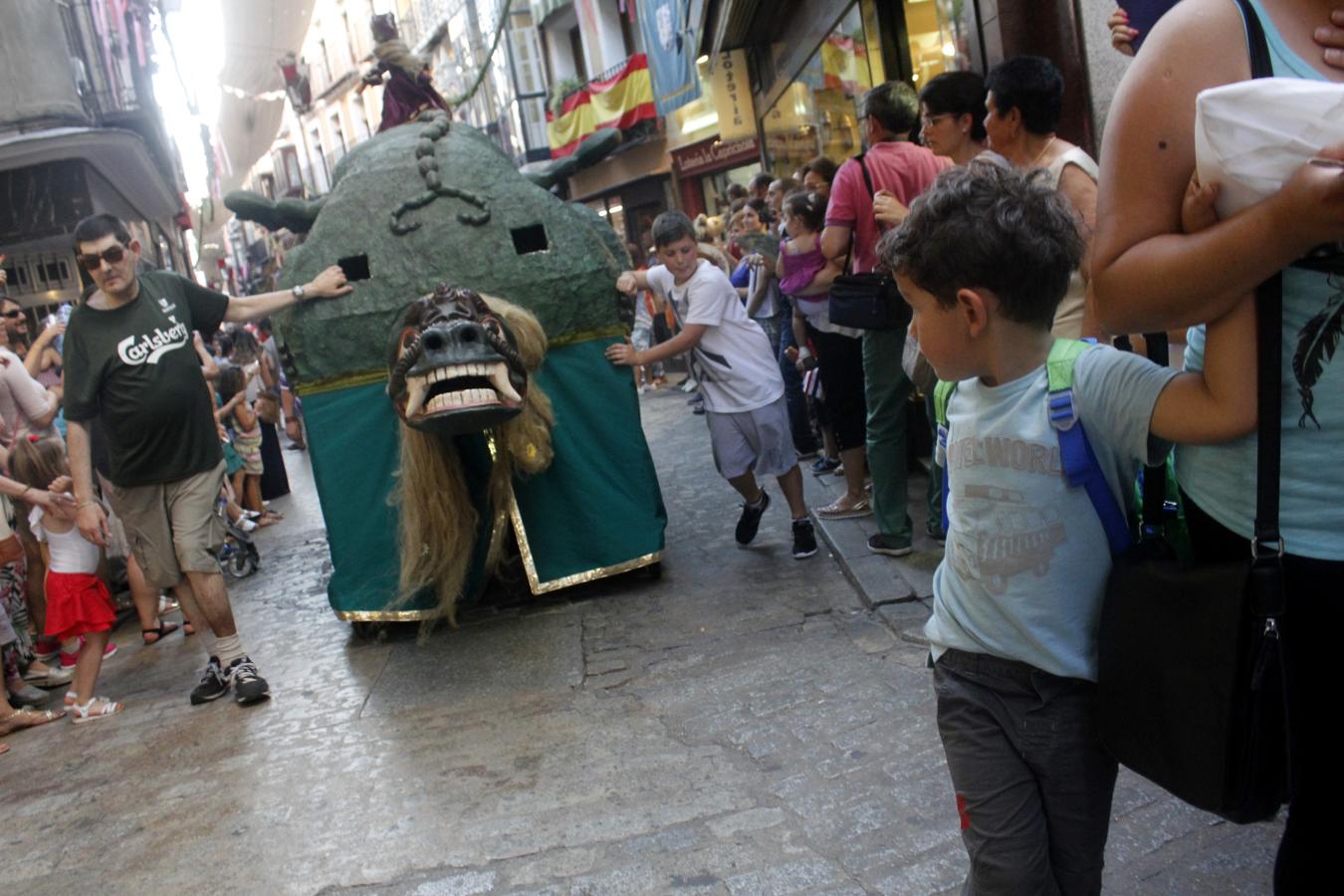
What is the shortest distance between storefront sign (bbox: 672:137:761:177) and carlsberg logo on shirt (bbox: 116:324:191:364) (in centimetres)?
1282

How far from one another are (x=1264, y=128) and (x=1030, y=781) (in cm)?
108

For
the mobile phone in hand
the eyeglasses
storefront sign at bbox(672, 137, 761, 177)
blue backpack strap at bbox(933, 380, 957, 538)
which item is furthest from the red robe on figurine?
storefront sign at bbox(672, 137, 761, 177)

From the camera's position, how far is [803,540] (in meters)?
5.77

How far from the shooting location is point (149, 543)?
506 cm

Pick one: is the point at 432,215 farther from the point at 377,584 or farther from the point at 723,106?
the point at 723,106

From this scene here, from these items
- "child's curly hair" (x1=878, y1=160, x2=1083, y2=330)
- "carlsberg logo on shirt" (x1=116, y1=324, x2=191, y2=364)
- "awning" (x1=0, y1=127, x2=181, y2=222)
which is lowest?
"child's curly hair" (x1=878, y1=160, x2=1083, y2=330)

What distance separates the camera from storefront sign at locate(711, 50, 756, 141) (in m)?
13.4

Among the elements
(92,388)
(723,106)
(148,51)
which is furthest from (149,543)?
(148,51)

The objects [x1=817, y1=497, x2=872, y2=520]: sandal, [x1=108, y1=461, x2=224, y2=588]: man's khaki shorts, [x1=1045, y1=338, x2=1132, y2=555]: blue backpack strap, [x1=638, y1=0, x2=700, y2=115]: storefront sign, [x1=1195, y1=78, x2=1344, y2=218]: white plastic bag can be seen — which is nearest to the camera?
[x1=1195, y1=78, x2=1344, y2=218]: white plastic bag

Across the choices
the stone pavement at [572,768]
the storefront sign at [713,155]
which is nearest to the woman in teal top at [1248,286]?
the stone pavement at [572,768]

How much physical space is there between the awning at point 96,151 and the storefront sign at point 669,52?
244 inches

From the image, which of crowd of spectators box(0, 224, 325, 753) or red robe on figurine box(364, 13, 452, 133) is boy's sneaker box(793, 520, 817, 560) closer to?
crowd of spectators box(0, 224, 325, 753)

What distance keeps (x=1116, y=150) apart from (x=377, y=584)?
4378 millimetres

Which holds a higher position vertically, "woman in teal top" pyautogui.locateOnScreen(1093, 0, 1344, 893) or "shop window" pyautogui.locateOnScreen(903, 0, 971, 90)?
"shop window" pyautogui.locateOnScreen(903, 0, 971, 90)
